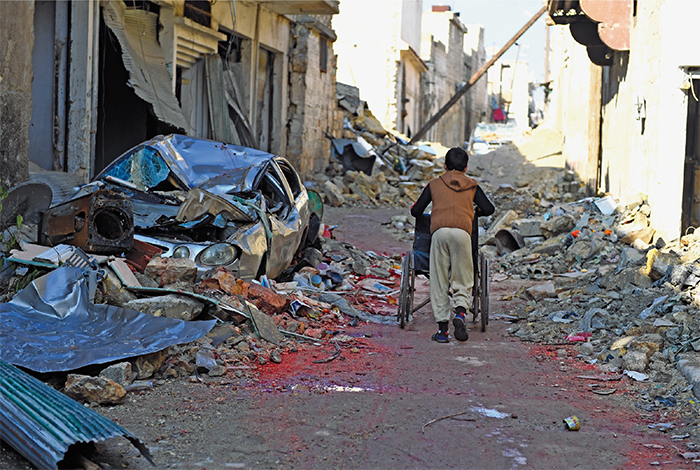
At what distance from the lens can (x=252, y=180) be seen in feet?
25.6

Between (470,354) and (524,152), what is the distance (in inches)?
798

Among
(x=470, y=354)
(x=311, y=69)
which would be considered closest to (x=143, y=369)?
(x=470, y=354)

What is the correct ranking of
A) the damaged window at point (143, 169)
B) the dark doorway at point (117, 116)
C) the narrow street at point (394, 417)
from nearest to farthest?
the narrow street at point (394, 417)
the damaged window at point (143, 169)
the dark doorway at point (117, 116)

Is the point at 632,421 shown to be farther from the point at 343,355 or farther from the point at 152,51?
the point at 152,51

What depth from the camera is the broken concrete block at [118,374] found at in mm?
4359

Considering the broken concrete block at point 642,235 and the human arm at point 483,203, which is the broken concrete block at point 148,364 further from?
the broken concrete block at point 642,235

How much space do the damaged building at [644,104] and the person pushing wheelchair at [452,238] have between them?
358cm

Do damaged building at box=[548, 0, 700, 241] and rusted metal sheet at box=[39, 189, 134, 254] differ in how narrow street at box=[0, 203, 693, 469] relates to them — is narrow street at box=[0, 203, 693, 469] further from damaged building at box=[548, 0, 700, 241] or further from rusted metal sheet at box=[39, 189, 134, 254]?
damaged building at box=[548, 0, 700, 241]

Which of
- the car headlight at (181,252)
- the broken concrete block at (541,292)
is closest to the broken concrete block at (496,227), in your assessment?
the broken concrete block at (541,292)

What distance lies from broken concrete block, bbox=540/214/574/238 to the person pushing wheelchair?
5636 mm

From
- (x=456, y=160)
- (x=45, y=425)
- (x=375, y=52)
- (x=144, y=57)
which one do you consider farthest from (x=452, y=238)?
(x=375, y=52)

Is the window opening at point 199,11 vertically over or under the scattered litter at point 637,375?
over

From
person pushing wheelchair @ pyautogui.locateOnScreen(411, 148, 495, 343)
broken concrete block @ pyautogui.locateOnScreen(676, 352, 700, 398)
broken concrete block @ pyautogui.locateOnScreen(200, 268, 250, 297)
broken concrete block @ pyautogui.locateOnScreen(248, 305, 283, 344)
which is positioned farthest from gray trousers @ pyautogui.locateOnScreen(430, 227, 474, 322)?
broken concrete block @ pyautogui.locateOnScreen(676, 352, 700, 398)

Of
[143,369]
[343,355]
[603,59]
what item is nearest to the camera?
[143,369]
